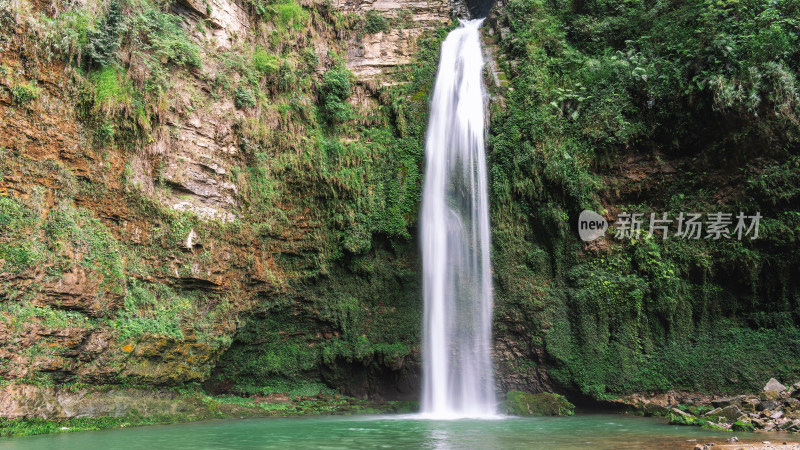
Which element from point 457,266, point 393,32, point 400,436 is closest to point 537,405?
point 457,266

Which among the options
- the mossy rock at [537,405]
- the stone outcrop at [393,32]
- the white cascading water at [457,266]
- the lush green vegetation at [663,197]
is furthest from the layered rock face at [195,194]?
the lush green vegetation at [663,197]

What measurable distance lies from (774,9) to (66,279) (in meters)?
15.9

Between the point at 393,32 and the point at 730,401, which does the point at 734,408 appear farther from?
the point at 393,32

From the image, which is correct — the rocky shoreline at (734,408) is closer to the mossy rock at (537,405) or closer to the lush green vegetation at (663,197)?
the lush green vegetation at (663,197)

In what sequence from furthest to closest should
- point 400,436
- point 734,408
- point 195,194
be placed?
point 195,194
point 734,408
point 400,436

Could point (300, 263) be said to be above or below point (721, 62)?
below

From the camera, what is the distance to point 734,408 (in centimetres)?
879

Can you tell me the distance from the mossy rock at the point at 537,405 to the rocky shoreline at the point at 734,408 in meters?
1.35

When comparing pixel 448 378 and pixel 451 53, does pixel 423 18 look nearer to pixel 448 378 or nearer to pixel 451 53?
pixel 451 53

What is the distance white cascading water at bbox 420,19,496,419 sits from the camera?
39.0 feet

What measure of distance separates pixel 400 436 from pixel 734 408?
20.4 feet

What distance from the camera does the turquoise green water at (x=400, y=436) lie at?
6703 mm

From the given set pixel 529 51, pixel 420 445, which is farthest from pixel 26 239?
pixel 529 51

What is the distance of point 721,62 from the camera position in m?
11.1
